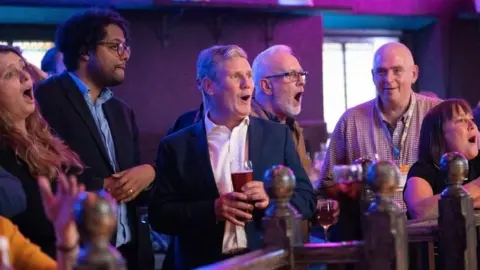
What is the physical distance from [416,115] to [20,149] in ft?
5.86

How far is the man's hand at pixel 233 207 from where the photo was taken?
1.80 meters

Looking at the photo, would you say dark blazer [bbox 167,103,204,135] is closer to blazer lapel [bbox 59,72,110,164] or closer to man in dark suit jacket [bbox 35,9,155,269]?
man in dark suit jacket [bbox 35,9,155,269]

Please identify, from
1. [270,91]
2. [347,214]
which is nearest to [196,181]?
[347,214]

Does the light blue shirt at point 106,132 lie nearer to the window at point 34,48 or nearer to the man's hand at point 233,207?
the man's hand at point 233,207

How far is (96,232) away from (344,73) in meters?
6.62

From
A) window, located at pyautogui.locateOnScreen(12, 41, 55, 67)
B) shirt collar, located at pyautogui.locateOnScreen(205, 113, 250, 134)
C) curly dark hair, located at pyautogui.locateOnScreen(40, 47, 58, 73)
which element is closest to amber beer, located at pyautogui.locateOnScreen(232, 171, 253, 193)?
shirt collar, located at pyautogui.locateOnScreen(205, 113, 250, 134)

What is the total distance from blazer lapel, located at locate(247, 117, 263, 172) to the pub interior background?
3.69m

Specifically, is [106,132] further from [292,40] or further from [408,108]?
[292,40]

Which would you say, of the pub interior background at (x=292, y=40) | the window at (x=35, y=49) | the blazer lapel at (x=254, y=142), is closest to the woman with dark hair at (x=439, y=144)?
the blazer lapel at (x=254, y=142)

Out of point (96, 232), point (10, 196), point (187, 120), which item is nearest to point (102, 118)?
point (187, 120)

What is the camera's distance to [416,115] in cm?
300

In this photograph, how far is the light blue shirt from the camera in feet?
7.68

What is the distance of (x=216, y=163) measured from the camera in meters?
2.07

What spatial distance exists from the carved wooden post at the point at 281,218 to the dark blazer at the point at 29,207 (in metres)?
0.77
